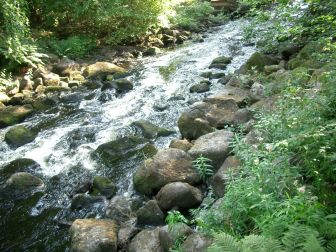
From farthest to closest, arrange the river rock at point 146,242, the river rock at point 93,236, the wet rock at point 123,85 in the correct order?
the wet rock at point 123,85
the river rock at point 93,236
the river rock at point 146,242

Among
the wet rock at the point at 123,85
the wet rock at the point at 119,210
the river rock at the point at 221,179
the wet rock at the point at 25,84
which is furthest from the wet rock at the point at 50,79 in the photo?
the river rock at the point at 221,179

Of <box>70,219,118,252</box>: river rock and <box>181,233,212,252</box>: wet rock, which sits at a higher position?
<box>181,233,212,252</box>: wet rock

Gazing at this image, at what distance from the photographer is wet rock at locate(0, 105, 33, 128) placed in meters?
Answer: 9.41

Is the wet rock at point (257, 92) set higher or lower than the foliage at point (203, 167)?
higher

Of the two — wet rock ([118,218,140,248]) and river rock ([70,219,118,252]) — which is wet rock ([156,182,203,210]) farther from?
river rock ([70,219,118,252])

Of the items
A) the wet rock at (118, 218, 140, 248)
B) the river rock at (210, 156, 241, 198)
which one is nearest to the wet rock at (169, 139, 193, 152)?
the river rock at (210, 156, 241, 198)

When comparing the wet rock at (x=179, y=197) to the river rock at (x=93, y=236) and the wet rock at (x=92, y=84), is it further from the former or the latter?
the wet rock at (x=92, y=84)

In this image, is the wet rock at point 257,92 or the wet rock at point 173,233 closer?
the wet rock at point 173,233

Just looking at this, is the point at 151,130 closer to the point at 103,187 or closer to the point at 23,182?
the point at 103,187

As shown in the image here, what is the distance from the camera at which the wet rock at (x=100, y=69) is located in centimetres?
1244

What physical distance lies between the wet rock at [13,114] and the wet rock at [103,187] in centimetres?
432

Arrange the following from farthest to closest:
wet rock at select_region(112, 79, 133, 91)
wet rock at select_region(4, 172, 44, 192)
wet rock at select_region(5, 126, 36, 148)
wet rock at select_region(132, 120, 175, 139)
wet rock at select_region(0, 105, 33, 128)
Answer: wet rock at select_region(112, 79, 133, 91) → wet rock at select_region(0, 105, 33, 128) → wet rock at select_region(5, 126, 36, 148) → wet rock at select_region(132, 120, 175, 139) → wet rock at select_region(4, 172, 44, 192)

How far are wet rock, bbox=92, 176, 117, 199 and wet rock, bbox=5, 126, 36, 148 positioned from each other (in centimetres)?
290

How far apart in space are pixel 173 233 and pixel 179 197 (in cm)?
116
